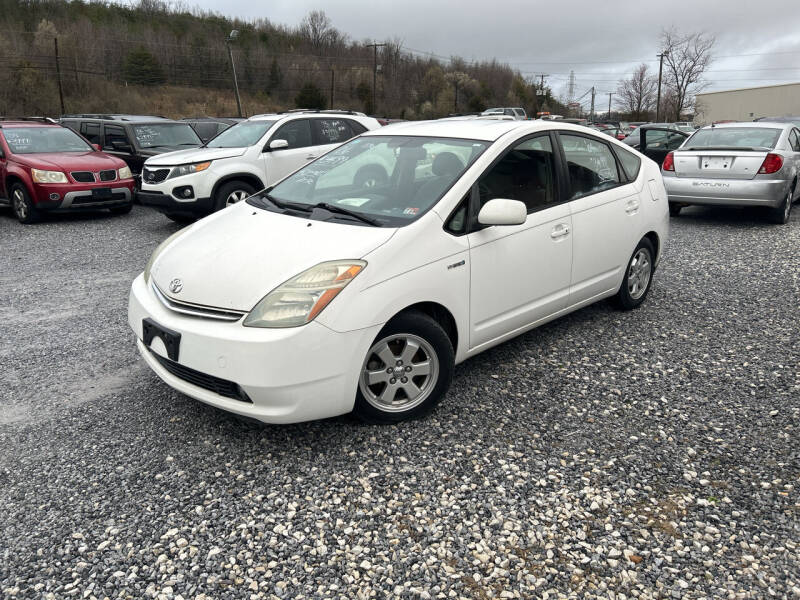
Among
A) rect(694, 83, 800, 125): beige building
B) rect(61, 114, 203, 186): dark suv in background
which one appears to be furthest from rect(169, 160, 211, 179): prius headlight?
rect(694, 83, 800, 125): beige building

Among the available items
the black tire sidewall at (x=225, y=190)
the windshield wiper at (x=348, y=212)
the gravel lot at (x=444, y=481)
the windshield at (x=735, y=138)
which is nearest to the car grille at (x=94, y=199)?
the black tire sidewall at (x=225, y=190)

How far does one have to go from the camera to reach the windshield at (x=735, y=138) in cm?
939

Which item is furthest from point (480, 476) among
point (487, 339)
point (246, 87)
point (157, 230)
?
point (246, 87)

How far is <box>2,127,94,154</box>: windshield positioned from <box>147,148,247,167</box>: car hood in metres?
2.59

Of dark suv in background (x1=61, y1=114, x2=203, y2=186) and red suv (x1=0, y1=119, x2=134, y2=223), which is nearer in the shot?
red suv (x1=0, y1=119, x2=134, y2=223)

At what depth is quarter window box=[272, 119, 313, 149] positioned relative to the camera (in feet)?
31.3

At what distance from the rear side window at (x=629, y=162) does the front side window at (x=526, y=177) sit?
107 cm

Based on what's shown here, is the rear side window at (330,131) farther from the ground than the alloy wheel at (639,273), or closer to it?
farther from the ground

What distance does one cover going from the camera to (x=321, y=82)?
66.6 m

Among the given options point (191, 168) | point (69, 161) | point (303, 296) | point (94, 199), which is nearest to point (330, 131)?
point (191, 168)

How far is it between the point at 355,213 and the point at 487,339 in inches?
44.4

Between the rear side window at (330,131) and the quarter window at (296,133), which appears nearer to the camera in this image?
the quarter window at (296,133)

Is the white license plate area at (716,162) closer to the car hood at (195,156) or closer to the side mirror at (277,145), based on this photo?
the side mirror at (277,145)

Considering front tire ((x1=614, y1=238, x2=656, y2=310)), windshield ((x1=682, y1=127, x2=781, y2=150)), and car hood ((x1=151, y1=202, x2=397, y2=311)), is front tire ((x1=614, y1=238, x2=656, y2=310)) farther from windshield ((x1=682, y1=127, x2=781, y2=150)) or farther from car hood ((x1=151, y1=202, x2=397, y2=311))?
windshield ((x1=682, y1=127, x2=781, y2=150))
